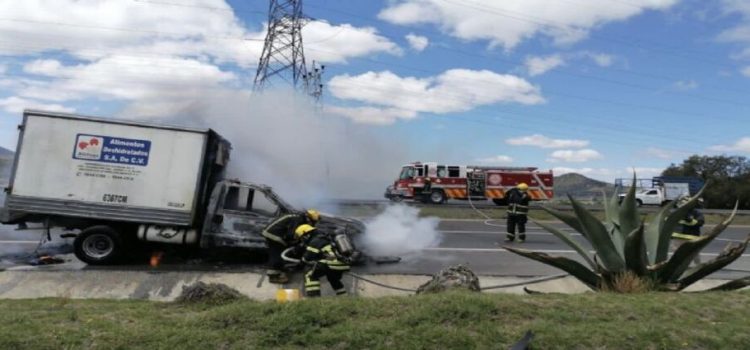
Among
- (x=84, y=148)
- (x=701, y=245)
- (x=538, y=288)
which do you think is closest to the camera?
(x=701, y=245)

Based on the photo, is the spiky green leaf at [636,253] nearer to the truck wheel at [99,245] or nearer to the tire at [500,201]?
the truck wheel at [99,245]

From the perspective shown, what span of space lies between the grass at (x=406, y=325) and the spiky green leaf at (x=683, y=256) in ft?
2.06

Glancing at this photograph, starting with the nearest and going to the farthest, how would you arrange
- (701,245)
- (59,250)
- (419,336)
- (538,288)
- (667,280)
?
(419,336) < (701,245) < (667,280) < (538,288) < (59,250)

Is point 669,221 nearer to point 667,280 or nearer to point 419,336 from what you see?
point 667,280

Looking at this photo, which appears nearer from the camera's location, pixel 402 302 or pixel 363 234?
pixel 402 302

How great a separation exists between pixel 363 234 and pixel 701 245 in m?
6.02

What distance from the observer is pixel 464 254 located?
11.9 m

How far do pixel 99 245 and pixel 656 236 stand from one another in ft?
28.2

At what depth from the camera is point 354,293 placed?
8008mm

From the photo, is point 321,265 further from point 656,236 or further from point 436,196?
point 436,196

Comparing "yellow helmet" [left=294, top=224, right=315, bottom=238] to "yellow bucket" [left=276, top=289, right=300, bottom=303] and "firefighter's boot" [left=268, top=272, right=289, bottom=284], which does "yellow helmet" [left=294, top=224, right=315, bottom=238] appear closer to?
"firefighter's boot" [left=268, top=272, right=289, bottom=284]

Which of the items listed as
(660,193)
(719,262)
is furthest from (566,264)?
(660,193)

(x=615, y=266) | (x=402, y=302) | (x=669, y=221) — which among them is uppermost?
(x=669, y=221)

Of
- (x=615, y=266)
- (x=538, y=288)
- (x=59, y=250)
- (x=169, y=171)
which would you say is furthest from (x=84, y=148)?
(x=615, y=266)
